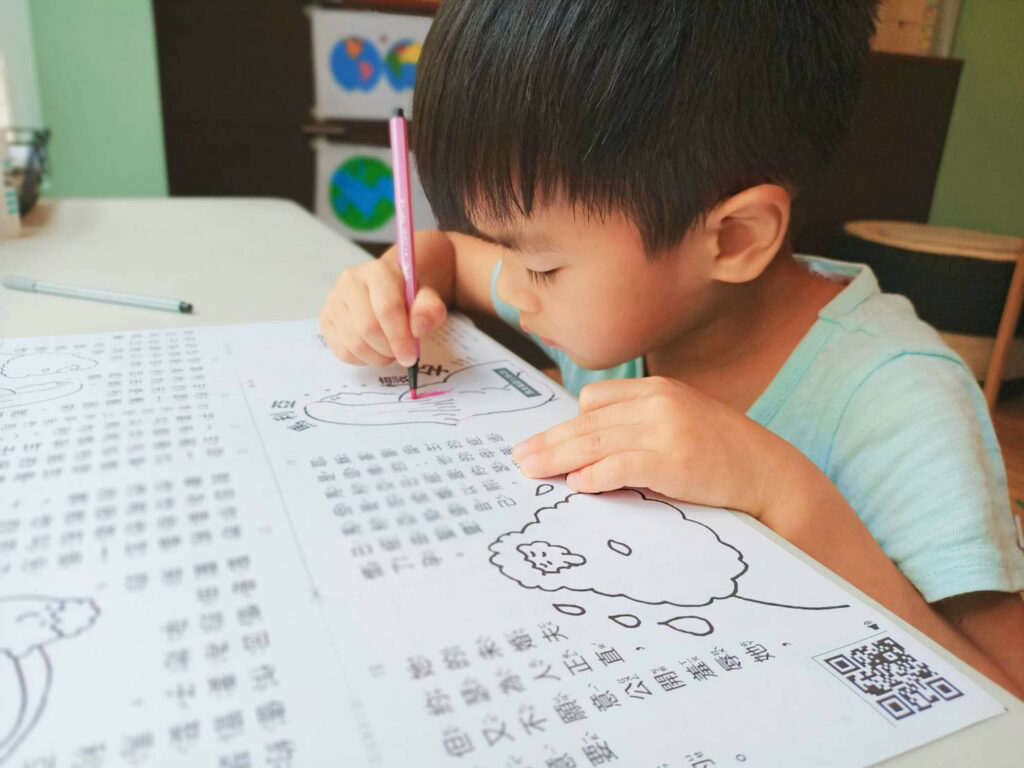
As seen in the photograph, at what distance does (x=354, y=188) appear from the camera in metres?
2.02

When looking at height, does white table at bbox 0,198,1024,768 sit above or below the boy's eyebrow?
below

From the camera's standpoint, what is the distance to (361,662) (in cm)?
22

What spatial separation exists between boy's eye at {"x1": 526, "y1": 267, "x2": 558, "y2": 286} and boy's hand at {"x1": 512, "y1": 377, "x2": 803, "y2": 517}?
121mm

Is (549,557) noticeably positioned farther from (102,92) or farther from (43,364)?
(102,92)

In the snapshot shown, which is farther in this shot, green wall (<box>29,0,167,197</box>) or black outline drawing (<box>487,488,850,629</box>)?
green wall (<box>29,0,167,197</box>)

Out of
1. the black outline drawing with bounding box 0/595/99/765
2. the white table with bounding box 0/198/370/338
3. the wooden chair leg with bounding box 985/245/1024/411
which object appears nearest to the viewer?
the black outline drawing with bounding box 0/595/99/765

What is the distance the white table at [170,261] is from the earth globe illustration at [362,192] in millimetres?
953

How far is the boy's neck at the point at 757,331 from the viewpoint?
605 millimetres

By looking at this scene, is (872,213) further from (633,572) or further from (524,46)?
(633,572)

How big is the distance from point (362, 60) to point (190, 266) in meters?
1.37

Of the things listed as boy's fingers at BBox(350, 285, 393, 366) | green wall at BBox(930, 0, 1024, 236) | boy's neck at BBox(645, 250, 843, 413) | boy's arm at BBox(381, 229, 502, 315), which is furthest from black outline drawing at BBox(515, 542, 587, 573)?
green wall at BBox(930, 0, 1024, 236)

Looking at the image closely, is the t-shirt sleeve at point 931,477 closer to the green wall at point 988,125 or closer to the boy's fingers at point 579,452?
the boy's fingers at point 579,452

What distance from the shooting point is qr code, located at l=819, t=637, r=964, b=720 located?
0.23m

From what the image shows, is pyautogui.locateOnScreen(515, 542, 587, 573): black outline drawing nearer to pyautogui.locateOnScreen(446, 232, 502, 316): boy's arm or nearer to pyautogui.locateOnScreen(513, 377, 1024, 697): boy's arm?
pyautogui.locateOnScreen(513, 377, 1024, 697): boy's arm
